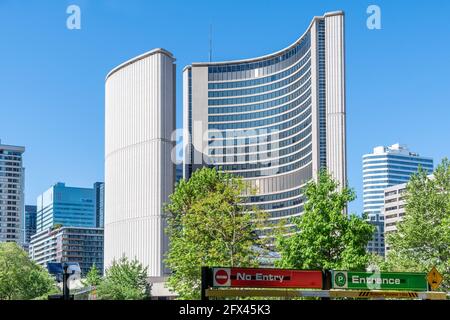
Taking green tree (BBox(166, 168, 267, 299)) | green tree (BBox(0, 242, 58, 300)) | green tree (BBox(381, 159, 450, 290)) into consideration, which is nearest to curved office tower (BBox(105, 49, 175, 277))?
green tree (BBox(0, 242, 58, 300))

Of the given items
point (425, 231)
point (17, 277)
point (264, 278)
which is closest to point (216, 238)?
point (425, 231)

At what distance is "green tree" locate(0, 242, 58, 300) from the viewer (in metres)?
130

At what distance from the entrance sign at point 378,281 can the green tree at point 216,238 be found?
36.6 metres

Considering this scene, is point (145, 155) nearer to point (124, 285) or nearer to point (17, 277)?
point (124, 285)

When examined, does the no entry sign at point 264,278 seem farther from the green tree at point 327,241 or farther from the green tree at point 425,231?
the green tree at point 425,231

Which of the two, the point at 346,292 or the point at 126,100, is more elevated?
the point at 126,100

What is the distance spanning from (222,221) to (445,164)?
24.2 metres

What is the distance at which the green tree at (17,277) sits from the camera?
130m

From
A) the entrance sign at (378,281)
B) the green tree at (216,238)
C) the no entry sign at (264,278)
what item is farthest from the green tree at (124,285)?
the no entry sign at (264,278)

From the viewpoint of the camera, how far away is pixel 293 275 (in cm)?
3481

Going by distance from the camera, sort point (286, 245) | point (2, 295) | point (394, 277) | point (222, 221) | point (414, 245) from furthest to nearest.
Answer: point (2, 295), point (222, 221), point (414, 245), point (286, 245), point (394, 277)
